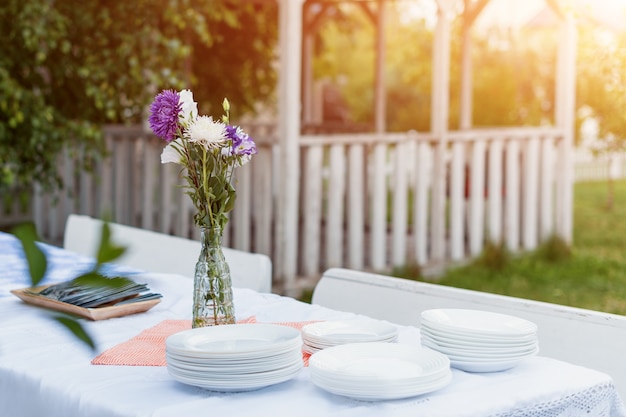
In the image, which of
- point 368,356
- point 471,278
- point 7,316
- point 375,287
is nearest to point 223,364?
point 368,356

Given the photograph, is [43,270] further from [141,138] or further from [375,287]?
[141,138]

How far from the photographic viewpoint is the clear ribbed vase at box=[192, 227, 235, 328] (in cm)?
214

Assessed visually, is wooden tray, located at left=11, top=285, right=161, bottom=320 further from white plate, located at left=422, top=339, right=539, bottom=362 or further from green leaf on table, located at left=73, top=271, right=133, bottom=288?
green leaf on table, located at left=73, top=271, right=133, bottom=288

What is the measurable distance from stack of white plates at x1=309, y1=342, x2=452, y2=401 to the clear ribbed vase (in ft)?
1.29

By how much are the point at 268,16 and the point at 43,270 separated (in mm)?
8821

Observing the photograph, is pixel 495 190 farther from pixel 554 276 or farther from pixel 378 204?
pixel 378 204

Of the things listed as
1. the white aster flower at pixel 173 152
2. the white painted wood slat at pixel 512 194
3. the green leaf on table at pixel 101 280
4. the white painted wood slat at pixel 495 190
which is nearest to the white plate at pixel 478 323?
the white aster flower at pixel 173 152

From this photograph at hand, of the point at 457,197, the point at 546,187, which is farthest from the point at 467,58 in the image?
the point at 457,197

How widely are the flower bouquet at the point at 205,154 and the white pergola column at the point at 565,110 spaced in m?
6.44

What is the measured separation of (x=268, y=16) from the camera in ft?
30.0

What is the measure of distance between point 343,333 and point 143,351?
1.46ft

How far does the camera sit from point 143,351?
6.69ft

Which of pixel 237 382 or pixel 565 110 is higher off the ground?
pixel 565 110

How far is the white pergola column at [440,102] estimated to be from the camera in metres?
7.02
